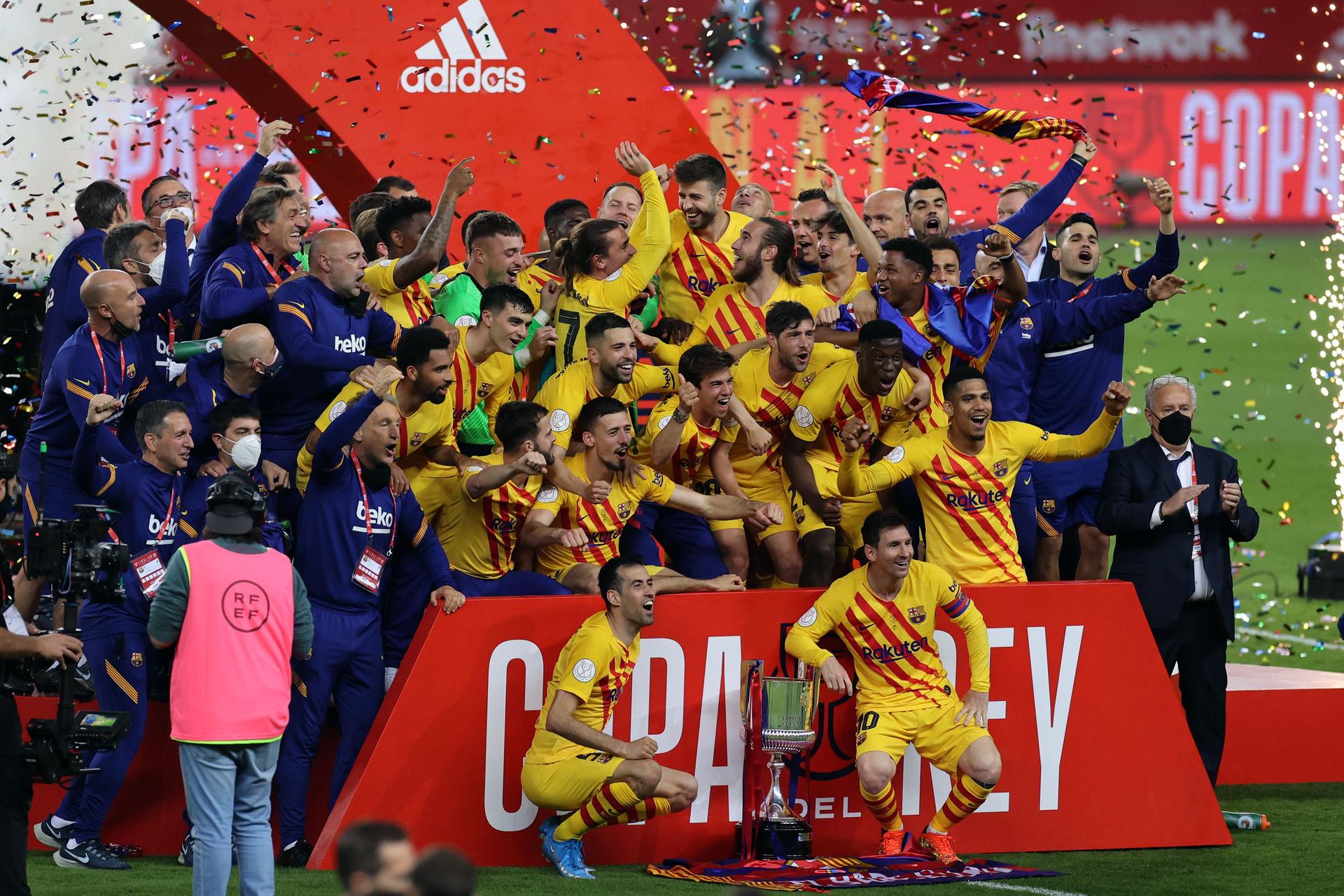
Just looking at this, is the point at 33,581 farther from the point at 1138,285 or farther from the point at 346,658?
the point at 1138,285

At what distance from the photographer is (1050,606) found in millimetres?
7871

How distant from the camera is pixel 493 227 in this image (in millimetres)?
8578

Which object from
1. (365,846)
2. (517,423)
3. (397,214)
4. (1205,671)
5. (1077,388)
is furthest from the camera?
(1077,388)

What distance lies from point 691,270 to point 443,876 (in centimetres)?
650

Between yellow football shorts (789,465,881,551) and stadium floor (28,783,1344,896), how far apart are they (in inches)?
66.0

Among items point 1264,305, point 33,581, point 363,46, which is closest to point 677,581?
point 33,581

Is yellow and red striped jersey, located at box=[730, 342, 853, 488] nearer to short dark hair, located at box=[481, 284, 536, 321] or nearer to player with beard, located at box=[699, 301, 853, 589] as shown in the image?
player with beard, located at box=[699, 301, 853, 589]

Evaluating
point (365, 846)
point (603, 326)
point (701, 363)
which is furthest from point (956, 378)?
point (365, 846)

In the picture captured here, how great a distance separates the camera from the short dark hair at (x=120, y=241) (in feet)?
26.1

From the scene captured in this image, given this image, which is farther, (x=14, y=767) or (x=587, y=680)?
(x=587, y=680)

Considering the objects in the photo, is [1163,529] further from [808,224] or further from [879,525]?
[808,224]

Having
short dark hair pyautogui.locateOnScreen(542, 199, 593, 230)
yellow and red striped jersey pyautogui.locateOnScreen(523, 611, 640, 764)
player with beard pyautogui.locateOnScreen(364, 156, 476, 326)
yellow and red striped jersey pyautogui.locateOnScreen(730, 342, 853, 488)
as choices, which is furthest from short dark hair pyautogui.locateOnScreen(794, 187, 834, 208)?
yellow and red striped jersey pyautogui.locateOnScreen(523, 611, 640, 764)

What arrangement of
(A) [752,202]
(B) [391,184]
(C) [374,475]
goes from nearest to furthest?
(C) [374,475], (B) [391,184], (A) [752,202]

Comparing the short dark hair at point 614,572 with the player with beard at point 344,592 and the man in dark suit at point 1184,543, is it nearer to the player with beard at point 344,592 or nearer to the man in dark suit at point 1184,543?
the player with beard at point 344,592
